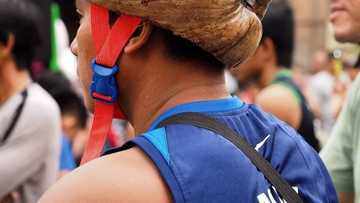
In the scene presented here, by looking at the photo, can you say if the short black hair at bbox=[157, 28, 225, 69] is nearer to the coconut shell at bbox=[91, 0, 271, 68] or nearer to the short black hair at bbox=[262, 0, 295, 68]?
the coconut shell at bbox=[91, 0, 271, 68]

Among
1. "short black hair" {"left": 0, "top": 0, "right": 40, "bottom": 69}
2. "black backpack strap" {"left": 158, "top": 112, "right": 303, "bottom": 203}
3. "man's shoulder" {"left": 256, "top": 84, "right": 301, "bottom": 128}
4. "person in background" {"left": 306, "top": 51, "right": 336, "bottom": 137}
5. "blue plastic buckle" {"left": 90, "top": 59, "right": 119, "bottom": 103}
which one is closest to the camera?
"black backpack strap" {"left": 158, "top": 112, "right": 303, "bottom": 203}

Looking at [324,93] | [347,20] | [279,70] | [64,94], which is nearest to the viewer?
[347,20]

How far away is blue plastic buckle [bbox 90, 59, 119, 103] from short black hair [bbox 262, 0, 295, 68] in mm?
3095

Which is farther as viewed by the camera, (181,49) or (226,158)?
(181,49)

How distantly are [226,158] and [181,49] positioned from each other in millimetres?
313

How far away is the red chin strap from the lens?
2170mm

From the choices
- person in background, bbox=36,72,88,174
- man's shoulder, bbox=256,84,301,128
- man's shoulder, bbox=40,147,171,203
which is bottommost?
person in background, bbox=36,72,88,174

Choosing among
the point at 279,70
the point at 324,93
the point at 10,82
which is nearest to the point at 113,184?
the point at 10,82

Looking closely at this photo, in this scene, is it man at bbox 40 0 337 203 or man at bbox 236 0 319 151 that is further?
man at bbox 236 0 319 151

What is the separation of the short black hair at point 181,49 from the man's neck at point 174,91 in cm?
3

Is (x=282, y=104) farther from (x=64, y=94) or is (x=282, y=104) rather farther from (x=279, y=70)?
(x=64, y=94)

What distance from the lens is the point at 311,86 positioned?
13758mm

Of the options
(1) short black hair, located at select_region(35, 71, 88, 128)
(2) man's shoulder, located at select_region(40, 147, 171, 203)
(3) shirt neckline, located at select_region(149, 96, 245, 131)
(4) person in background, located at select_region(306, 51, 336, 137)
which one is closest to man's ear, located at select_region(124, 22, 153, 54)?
(3) shirt neckline, located at select_region(149, 96, 245, 131)

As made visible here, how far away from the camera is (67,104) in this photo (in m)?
7.06
